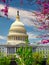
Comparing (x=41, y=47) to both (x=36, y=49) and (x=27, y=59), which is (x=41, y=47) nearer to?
(x=36, y=49)

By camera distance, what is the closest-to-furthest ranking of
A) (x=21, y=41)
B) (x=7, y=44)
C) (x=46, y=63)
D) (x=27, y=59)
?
(x=27, y=59) → (x=46, y=63) → (x=21, y=41) → (x=7, y=44)

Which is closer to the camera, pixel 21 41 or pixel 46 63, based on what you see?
pixel 46 63

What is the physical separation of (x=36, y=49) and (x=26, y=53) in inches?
2042

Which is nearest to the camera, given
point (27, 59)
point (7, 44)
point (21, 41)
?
point (27, 59)

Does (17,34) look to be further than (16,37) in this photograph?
No

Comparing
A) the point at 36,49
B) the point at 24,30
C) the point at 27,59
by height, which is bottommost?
the point at 36,49

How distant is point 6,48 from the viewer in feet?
281

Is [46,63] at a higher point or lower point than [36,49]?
higher

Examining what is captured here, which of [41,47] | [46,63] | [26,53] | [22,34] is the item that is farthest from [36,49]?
[26,53]

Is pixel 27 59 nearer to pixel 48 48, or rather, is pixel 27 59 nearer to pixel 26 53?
pixel 26 53

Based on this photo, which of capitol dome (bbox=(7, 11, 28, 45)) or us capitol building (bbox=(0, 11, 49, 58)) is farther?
capitol dome (bbox=(7, 11, 28, 45))

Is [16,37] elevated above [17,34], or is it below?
below

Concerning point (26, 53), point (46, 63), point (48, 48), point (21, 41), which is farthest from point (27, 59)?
point (48, 48)

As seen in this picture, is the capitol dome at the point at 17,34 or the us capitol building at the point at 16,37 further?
the capitol dome at the point at 17,34
